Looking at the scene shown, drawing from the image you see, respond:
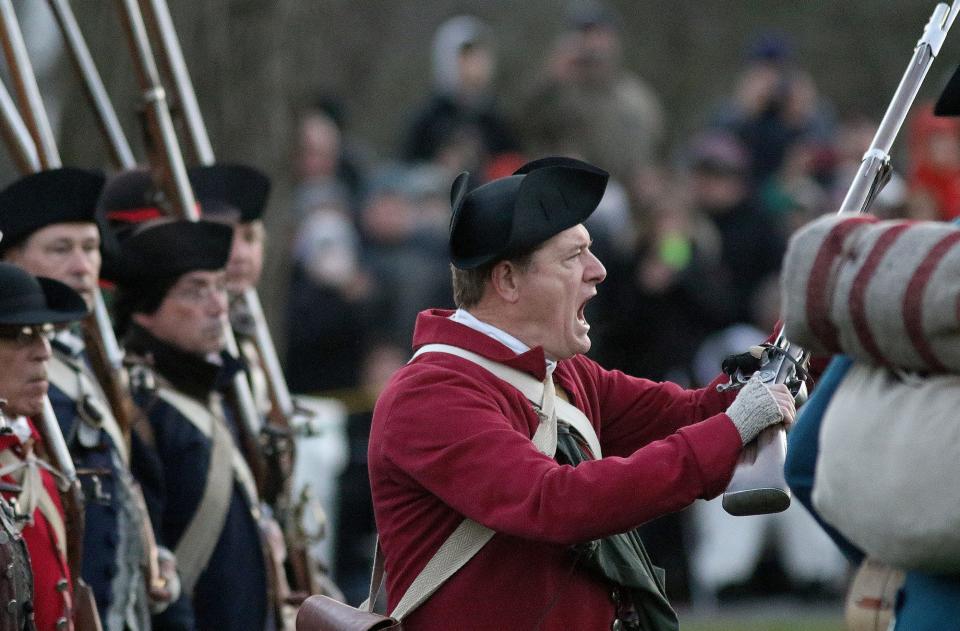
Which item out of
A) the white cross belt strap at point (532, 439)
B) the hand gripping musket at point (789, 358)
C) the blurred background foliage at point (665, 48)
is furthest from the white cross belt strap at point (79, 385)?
the blurred background foliage at point (665, 48)

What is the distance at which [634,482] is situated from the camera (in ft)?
15.0

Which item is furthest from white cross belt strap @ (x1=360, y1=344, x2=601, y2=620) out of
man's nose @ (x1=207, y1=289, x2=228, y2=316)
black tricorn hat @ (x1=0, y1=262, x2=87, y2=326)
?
man's nose @ (x1=207, y1=289, x2=228, y2=316)

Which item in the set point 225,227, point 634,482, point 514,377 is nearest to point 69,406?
point 225,227

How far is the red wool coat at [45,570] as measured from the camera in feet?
18.6

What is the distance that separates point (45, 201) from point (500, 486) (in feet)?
8.39

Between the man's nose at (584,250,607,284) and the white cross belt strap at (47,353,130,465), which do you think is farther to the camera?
the white cross belt strap at (47,353,130,465)

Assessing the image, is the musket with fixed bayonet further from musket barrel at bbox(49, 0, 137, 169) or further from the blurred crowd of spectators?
the blurred crowd of spectators

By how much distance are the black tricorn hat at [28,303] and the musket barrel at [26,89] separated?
1.53 meters

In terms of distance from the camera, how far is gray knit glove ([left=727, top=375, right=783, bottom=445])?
4.61 m

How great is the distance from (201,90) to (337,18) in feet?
25.4

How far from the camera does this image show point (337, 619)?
5117 mm

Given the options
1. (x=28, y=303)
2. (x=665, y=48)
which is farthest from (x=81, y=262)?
(x=665, y=48)

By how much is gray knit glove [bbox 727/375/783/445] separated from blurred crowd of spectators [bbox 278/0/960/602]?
273 inches

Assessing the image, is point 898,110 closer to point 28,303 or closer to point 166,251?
point 28,303
